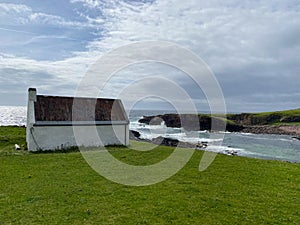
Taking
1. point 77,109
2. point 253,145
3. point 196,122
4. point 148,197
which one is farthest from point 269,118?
point 148,197

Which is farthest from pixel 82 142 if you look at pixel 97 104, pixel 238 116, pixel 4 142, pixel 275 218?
pixel 238 116

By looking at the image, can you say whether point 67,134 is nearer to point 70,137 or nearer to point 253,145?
point 70,137

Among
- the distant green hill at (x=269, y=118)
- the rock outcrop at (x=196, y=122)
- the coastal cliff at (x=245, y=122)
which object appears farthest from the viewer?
the distant green hill at (x=269, y=118)

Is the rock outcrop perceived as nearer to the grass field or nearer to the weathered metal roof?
the weathered metal roof

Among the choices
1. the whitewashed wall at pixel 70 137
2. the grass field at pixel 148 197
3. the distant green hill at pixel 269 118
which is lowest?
the grass field at pixel 148 197

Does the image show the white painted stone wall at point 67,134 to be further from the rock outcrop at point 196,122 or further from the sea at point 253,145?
the rock outcrop at point 196,122

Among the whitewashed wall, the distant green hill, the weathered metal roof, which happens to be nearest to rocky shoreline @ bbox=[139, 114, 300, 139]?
the distant green hill

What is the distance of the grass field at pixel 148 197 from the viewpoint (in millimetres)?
9641

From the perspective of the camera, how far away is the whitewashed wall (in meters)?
24.8

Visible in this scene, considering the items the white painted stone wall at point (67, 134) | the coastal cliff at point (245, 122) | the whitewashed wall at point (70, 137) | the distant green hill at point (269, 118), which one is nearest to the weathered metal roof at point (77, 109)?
the white painted stone wall at point (67, 134)

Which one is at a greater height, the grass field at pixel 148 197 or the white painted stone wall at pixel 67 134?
the white painted stone wall at pixel 67 134

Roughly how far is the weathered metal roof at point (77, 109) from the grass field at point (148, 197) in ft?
29.7

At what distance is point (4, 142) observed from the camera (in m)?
28.4

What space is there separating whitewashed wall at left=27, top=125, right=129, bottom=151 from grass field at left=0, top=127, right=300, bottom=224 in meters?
6.82
